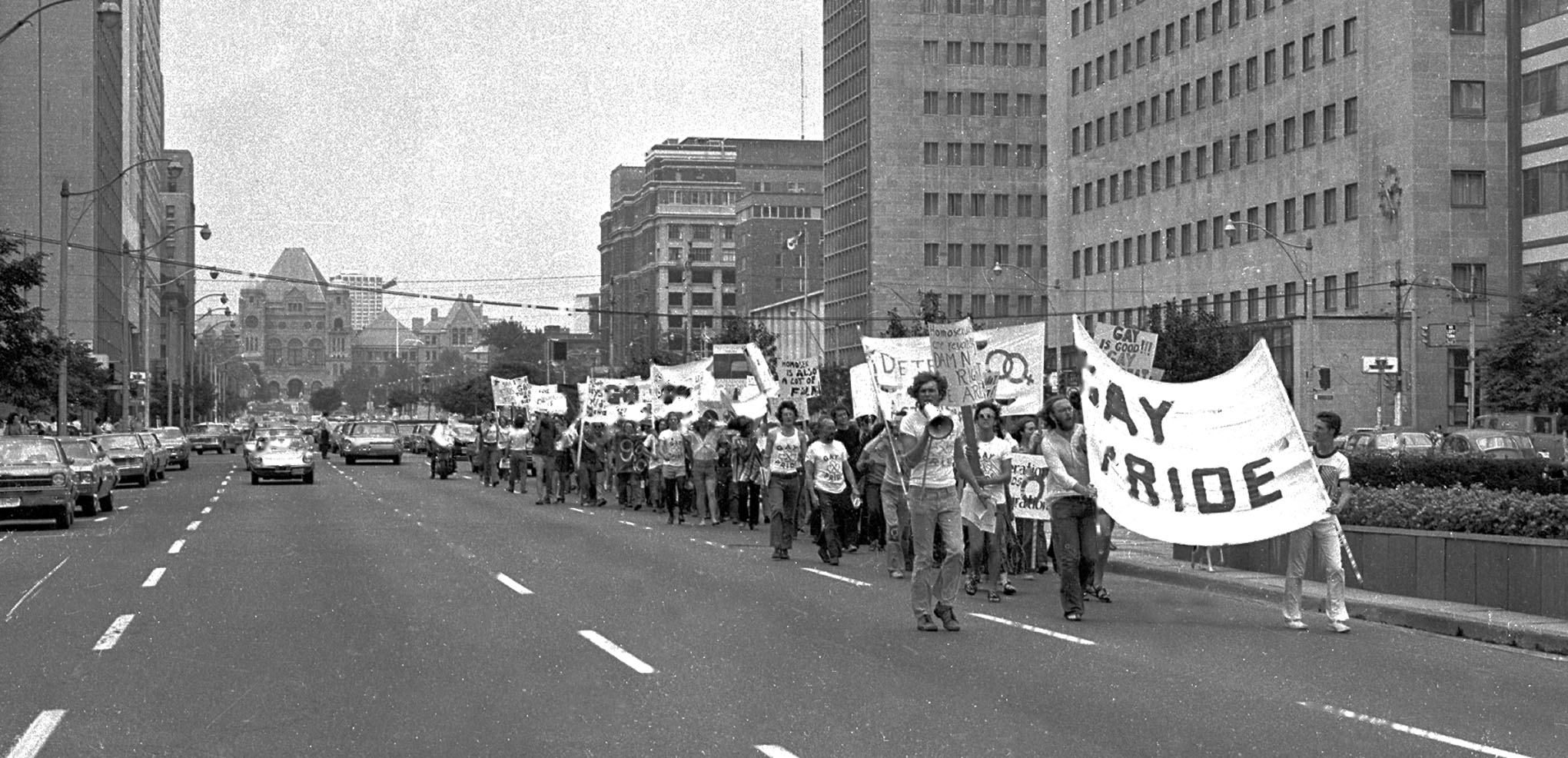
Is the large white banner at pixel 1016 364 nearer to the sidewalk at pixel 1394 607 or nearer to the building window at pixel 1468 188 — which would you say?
the sidewalk at pixel 1394 607

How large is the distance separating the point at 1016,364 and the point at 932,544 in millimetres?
10193

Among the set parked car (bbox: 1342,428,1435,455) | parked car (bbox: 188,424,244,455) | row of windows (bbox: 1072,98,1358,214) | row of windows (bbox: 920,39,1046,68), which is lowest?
parked car (bbox: 188,424,244,455)

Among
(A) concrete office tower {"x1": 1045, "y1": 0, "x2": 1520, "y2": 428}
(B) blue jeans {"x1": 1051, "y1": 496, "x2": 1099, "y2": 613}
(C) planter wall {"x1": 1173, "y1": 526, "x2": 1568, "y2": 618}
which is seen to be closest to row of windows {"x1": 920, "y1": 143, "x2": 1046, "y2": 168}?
(A) concrete office tower {"x1": 1045, "y1": 0, "x2": 1520, "y2": 428}

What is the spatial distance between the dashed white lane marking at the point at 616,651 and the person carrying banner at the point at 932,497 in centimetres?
253

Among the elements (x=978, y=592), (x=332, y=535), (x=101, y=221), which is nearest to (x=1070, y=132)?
(x=101, y=221)

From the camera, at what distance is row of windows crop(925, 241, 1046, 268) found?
120 m

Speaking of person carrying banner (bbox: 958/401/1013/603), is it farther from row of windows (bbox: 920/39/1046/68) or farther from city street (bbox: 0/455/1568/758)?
row of windows (bbox: 920/39/1046/68)

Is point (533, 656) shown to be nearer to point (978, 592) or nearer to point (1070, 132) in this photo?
point (978, 592)

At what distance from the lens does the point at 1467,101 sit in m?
74.4

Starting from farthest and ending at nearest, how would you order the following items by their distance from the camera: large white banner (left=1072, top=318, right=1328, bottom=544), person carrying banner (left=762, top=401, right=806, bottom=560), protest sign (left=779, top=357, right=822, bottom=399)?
protest sign (left=779, top=357, right=822, bottom=399)
person carrying banner (left=762, top=401, right=806, bottom=560)
large white banner (left=1072, top=318, right=1328, bottom=544)

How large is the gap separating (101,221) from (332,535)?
3396 inches

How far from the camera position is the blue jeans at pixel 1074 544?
16.6 metres

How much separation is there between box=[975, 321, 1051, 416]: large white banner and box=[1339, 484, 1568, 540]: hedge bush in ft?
18.2

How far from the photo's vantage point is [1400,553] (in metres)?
18.2
